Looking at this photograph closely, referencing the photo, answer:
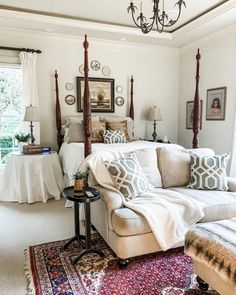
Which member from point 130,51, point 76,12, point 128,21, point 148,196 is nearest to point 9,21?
point 76,12

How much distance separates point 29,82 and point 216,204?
11.8ft

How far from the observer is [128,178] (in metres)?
2.44

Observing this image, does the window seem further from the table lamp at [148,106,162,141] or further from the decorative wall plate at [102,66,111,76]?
the table lamp at [148,106,162,141]

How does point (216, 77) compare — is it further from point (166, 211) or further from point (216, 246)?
point (216, 246)

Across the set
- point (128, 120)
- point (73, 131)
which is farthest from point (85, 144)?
point (128, 120)

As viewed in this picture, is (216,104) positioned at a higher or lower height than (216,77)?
lower

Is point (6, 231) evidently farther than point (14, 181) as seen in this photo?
No

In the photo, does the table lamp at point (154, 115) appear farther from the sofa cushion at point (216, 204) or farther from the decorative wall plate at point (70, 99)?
the sofa cushion at point (216, 204)

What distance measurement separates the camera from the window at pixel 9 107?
4410 mm

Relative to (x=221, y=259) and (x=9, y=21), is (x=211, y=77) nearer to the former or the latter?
(x=9, y=21)

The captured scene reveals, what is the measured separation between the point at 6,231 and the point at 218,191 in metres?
2.46

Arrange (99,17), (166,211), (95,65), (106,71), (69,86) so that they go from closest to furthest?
(166,211) < (99,17) < (69,86) < (95,65) < (106,71)

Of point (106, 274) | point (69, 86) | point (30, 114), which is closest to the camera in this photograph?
point (106, 274)

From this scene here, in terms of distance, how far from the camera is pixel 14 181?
395 cm
